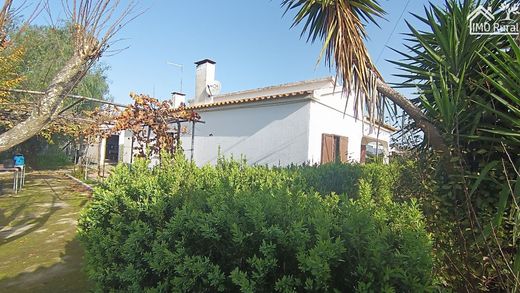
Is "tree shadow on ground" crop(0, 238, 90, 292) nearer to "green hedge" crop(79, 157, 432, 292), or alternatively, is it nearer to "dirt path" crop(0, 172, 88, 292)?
"dirt path" crop(0, 172, 88, 292)

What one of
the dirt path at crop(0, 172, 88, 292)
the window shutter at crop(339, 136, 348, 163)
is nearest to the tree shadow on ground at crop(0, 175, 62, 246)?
the dirt path at crop(0, 172, 88, 292)

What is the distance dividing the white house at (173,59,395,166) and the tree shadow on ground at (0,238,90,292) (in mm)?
4701

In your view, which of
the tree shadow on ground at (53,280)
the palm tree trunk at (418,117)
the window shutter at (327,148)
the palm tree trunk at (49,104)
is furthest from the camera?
the window shutter at (327,148)

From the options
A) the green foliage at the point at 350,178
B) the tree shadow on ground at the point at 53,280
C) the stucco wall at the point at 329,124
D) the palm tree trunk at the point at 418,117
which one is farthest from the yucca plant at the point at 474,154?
the stucco wall at the point at 329,124

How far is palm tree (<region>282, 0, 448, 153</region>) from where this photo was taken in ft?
13.8

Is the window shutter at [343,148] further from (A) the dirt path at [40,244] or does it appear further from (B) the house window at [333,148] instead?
(A) the dirt path at [40,244]

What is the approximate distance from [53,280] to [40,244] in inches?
82.5

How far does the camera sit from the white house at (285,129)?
8.91 m

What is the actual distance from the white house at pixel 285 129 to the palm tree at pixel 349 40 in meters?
3.12

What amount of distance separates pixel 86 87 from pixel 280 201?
22.9 metres

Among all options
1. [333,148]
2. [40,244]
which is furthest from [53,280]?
[333,148]

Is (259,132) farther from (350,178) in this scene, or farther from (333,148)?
(350,178)

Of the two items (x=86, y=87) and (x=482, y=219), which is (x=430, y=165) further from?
(x=86, y=87)

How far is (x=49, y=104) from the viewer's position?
3.35m
